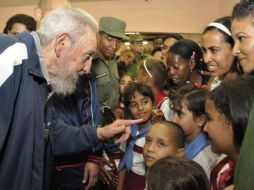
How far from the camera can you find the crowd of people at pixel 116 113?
148 cm

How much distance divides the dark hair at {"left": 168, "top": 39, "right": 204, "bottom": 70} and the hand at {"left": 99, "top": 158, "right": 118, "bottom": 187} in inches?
45.1

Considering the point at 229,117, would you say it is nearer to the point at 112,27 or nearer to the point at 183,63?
the point at 183,63

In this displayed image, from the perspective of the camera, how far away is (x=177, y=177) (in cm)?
143

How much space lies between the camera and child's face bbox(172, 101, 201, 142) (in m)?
2.31

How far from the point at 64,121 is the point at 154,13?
534 centimetres

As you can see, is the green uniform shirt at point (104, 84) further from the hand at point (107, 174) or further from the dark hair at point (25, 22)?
the dark hair at point (25, 22)

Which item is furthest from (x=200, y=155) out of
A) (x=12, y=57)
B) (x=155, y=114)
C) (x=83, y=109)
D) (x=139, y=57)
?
(x=139, y=57)

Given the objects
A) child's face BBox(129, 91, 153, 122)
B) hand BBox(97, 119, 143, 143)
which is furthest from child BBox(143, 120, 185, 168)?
child's face BBox(129, 91, 153, 122)

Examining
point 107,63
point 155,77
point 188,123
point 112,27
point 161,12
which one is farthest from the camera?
point 161,12

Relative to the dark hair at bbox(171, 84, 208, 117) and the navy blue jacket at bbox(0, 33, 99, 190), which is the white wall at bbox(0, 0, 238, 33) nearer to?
the dark hair at bbox(171, 84, 208, 117)

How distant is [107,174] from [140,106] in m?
0.65

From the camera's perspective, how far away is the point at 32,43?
1.62 meters

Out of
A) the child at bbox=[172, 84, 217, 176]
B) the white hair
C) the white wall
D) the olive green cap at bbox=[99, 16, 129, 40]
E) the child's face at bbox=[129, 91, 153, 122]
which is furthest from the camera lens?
the white wall

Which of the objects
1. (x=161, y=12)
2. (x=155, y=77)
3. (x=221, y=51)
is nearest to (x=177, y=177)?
(x=221, y=51)
